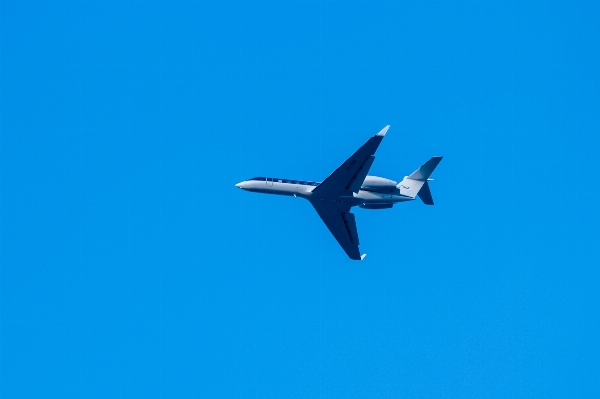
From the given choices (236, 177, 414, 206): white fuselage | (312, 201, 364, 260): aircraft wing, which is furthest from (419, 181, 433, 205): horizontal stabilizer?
(312, 201, 364, 260): aircraft wing

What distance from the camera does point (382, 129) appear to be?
6712cm

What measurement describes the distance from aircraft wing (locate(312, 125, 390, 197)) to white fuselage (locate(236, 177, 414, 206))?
0.94 m

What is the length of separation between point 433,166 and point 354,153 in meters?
10.6

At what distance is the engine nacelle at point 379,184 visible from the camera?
72.9m

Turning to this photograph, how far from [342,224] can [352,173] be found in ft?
28.2

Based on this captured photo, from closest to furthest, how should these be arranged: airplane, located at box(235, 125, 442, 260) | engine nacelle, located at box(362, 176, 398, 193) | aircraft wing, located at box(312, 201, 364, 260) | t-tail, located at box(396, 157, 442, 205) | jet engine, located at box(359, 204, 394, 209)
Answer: airplane, located at box(235, 125, 442, 260) → engine nacelle, located at box(362, 176, 398, 193) → jet engine, located at box(359, 204, 394, 209) → t-tail, located at box(396, 157, 442, 205) → aircraft wing, located at box(312, 201, 364, 260)

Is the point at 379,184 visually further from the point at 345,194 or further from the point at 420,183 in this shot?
the point at 420,183

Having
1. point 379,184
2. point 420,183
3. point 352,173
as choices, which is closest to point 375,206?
point 379,184

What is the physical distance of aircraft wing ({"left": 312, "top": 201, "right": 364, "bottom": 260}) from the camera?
76438 mm

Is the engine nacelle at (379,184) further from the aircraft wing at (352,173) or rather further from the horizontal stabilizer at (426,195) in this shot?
the horizontal stabilizer at (426,195)

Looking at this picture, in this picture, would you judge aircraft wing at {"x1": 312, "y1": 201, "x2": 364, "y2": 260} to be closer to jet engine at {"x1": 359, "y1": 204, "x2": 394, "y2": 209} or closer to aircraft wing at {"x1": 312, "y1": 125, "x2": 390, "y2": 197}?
jet engine at {"x1": 359, "y1": 204, "x2": 394, "y2": 209}

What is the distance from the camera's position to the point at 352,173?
71.7 metres

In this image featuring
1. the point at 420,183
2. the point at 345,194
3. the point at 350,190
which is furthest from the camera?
the point at 420,183

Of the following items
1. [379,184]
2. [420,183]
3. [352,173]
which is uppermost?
[420,183]
